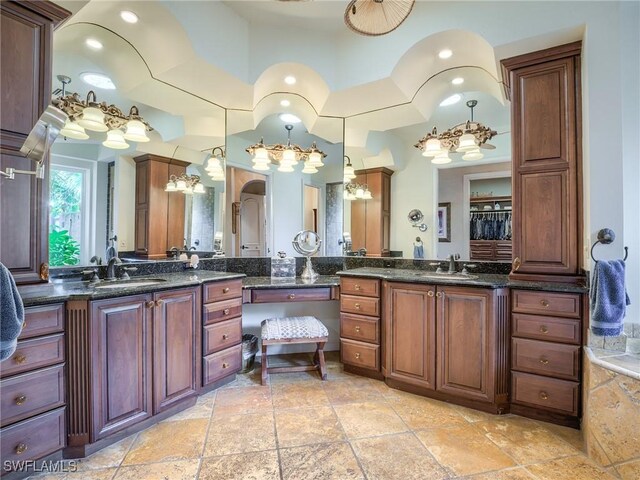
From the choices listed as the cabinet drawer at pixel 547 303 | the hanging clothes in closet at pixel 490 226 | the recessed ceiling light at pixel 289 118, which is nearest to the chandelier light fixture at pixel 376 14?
the recessed ceiling light at pixel 289 118

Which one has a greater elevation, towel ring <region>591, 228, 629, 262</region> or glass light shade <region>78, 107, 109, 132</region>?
glass light shade <region>78, 107, 109, 132</region>

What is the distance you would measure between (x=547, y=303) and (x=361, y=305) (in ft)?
4.21

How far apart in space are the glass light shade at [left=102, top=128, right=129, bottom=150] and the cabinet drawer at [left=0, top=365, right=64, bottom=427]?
1.61 meters

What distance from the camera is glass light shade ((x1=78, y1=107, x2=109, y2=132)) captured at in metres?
2.24

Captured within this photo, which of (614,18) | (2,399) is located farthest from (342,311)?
(614,18)

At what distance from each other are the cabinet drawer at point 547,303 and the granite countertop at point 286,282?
4.49 feet

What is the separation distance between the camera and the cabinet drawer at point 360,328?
8.53 feet

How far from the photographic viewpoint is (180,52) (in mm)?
2338

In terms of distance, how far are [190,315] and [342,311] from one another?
1.24 m

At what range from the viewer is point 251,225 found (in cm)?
323

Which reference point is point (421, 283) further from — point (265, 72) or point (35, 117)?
point (35, 117)

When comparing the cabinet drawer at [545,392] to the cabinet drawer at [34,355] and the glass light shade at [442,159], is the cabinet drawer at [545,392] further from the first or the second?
the cabinet drawer at [34,355]

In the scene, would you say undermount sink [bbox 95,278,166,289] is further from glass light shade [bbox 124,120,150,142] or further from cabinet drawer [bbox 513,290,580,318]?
cabinet drawer [bbox 513,290,580,318]

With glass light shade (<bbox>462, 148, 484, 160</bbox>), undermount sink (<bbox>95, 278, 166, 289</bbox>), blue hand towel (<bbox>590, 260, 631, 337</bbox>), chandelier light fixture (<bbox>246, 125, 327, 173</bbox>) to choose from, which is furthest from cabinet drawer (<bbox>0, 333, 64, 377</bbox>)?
glass light shade (<bbox>462, 148, 484, 160</bbox>)
